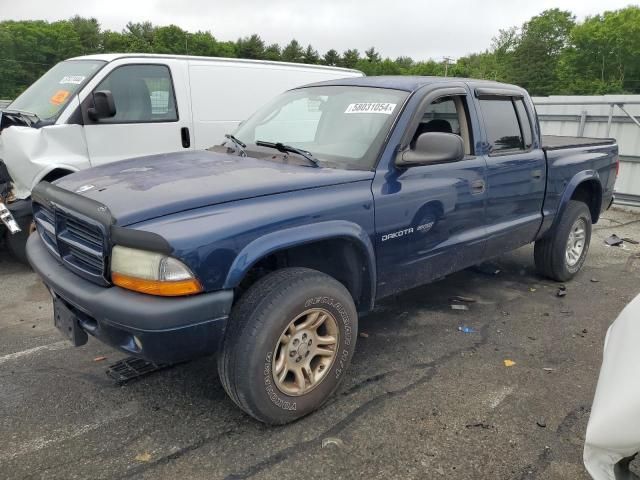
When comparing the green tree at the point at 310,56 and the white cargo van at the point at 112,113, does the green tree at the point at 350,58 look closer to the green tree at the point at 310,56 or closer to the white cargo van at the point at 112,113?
the green tree at the point at 310,56

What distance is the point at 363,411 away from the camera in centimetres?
294

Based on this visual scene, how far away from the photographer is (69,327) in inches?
108

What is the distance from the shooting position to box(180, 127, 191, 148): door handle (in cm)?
607

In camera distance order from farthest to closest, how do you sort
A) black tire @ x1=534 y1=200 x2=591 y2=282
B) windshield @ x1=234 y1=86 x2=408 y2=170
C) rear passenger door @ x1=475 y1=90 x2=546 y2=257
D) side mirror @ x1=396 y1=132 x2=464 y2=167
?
black tire @ x1=534 y1=200 x2=591 y2=282 → rear passenger door @ x1=475 y1=90 x2=546 y2=257 → windshield @ x1=234 y1=86 x2=408 y2=170 → side mirror @ x1=396 y1=132 x2=464 y2=167

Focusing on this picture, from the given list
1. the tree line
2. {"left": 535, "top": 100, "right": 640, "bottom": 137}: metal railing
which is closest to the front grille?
{"left": 535, "top": 100, "right": 640, "bottom": 137}: metal railing

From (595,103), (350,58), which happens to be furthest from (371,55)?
(595,103)

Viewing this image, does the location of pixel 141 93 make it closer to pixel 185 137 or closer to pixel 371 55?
pixel 185 137

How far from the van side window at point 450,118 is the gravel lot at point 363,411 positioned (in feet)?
4.96

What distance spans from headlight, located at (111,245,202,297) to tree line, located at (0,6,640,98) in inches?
2436

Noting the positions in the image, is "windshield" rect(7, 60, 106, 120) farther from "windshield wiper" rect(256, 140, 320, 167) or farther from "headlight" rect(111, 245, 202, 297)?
"headlight" rect(111, 245, 202, 297)

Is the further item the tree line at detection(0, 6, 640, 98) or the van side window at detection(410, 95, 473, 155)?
the tree line at detection(0, 6, 640, 98)

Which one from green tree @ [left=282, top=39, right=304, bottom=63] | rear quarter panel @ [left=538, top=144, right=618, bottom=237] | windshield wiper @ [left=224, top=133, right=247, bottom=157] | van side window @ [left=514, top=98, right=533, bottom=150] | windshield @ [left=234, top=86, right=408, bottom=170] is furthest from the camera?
green tree @ [left=282, top=39, right=304, bottom=63]

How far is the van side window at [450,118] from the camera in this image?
3.72 metres

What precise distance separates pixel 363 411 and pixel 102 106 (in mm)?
4159
